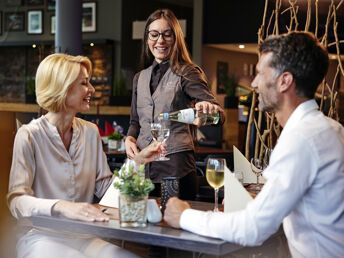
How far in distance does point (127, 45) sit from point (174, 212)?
12.0m

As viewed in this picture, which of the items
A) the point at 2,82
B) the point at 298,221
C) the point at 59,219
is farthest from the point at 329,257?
the point at 2,82

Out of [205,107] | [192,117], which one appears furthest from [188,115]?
[205,107]

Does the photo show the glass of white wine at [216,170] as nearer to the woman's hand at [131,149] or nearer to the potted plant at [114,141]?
the woman's hand at [131,149]

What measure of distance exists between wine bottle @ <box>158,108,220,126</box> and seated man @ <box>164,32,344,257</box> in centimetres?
85

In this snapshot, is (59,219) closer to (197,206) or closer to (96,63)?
(197,206)

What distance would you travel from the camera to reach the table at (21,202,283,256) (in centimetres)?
171

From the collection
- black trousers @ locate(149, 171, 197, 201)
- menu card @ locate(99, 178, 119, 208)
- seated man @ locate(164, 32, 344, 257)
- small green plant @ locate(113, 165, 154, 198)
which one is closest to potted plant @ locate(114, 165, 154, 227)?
small green plant @ locate(113, 165, 154, 198)

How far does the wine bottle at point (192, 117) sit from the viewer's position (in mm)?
2781

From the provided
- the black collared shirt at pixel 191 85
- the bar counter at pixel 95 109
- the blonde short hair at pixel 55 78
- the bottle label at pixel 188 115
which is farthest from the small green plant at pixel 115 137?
the bar counter at pixel 95 109

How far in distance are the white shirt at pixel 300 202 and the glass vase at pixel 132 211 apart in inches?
5.8

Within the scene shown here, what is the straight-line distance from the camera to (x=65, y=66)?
7.68 feet

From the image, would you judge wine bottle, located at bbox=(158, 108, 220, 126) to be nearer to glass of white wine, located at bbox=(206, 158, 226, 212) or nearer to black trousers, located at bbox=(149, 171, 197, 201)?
black trousers, located at bbox=(149, 171, 197, 201)

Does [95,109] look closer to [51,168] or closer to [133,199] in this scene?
[51,168]

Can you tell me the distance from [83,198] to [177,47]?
3.29 ft
